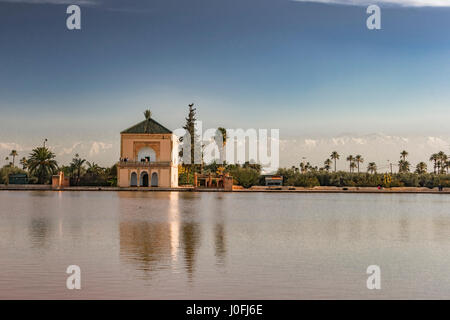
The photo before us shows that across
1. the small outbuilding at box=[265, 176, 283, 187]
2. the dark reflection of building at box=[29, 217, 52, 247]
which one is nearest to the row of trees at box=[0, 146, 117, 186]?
the small outbuilding at box=[265, 176, 283, 187]

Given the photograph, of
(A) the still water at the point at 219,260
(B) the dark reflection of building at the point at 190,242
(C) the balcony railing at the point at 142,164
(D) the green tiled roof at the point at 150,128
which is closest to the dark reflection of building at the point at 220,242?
(A) the still water at the point at 219,260

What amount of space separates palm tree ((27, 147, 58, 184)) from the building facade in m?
8.89

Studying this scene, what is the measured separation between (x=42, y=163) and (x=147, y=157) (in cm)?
1175

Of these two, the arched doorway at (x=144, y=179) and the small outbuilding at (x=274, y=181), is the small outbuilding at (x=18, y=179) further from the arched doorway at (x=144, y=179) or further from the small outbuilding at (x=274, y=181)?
the small outbuilding at (x=274, y=181)

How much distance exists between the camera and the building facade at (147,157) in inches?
2029

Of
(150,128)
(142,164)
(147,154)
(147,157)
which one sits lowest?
(142,164)

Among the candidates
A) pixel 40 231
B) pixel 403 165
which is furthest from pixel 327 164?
pixel 40 231

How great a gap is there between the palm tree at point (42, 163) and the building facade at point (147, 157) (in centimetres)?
889

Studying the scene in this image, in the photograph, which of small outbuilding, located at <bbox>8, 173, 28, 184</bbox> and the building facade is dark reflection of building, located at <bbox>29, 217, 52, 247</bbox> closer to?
the building facade

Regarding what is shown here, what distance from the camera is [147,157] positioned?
53000 mm

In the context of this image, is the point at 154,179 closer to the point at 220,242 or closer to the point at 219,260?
the point at 220,242
